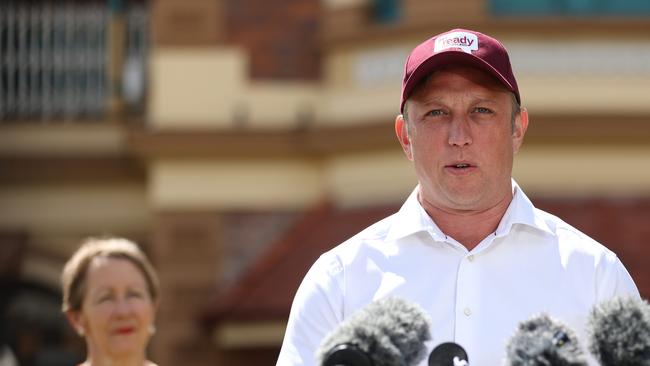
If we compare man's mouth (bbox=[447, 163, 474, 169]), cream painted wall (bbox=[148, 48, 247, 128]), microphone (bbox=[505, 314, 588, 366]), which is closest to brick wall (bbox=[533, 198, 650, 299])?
cream painted wall (bbox=[148, 48, 247, 128])

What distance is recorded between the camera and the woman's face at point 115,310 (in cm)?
505

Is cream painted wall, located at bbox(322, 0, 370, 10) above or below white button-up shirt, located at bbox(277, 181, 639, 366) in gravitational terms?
above

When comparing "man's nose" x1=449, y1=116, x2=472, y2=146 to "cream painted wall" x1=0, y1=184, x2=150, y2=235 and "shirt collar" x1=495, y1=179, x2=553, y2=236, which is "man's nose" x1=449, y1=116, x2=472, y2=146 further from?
"cream painted wall" x1=0, y1=184, x2=150, y2=235

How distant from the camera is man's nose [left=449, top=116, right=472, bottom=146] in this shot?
3053mm

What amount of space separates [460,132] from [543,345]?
86cm

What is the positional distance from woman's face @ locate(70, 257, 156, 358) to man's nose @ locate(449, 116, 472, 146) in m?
2.28

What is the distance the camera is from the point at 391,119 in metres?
9.79

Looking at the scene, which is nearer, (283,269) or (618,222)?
(618,222)

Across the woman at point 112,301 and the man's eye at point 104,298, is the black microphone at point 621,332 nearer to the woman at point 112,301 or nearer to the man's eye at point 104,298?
the woman at point 112,301

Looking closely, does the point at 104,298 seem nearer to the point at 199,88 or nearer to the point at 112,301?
the point at 112,301

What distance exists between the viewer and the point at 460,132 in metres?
3.06

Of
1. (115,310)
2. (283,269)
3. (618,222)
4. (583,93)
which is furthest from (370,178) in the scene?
(115,310)

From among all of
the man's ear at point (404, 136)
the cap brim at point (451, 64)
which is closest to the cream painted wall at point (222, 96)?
the man's ear at point (404, 136)

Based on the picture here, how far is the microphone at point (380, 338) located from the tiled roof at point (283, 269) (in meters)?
7.18
